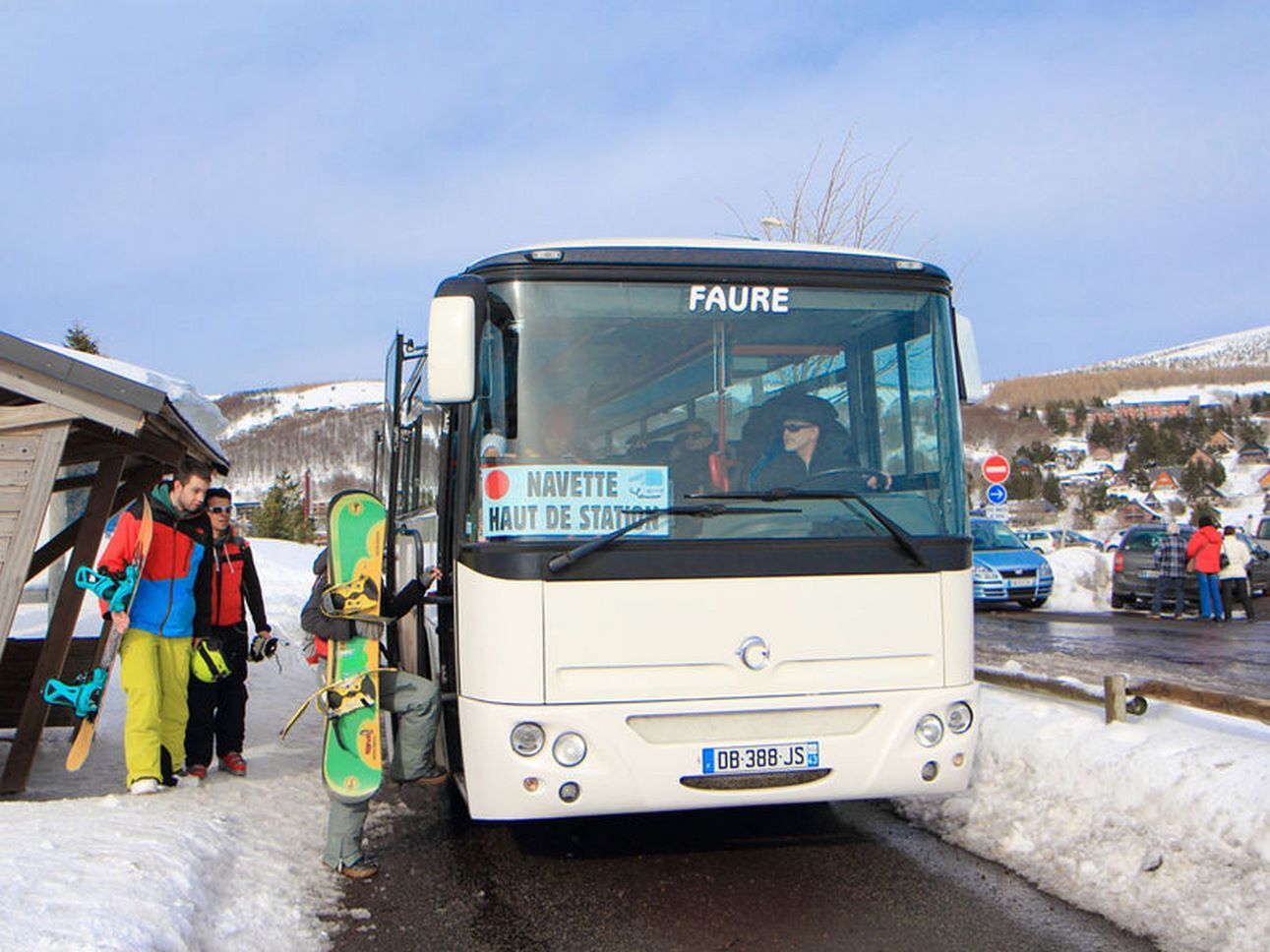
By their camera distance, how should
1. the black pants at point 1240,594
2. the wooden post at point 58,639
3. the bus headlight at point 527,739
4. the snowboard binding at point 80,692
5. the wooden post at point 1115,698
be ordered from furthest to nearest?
the black pants at point 1240,594 → the wooden post at point 58,639 → the wooden post at point 1115,698 → the snowboard binding at point 80,692 → the bus headlight at point 527,739

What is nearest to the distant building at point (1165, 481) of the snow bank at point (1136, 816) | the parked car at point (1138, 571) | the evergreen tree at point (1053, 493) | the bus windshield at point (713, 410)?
the evergreen tree at point (1053, 493)

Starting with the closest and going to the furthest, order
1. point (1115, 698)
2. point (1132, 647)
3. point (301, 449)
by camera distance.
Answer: point (1115, 698), point (1132, 647), point (301, 449)

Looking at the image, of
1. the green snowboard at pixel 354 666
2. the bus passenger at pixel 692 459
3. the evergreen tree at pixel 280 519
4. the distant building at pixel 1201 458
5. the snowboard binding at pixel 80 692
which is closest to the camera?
the bus passenger at pixel 692 459

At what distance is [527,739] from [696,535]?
1.11m

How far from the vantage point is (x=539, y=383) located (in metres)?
5.21

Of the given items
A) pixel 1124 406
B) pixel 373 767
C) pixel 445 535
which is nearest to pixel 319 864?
pixel 373 767

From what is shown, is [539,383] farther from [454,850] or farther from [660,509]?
[454,850]

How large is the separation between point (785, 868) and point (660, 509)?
1.96 m

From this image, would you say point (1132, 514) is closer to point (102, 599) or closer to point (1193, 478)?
point (1193, 478)

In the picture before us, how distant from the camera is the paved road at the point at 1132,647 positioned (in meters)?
12.6

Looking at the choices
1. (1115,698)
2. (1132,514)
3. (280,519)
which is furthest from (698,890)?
(1132,514)

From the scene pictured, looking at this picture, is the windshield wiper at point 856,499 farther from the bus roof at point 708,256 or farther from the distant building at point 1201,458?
the distant building at point 1201,458

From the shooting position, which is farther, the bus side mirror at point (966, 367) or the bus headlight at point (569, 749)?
the bus side mirror at point (966, 367)

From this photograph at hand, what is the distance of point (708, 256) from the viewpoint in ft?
18.2
